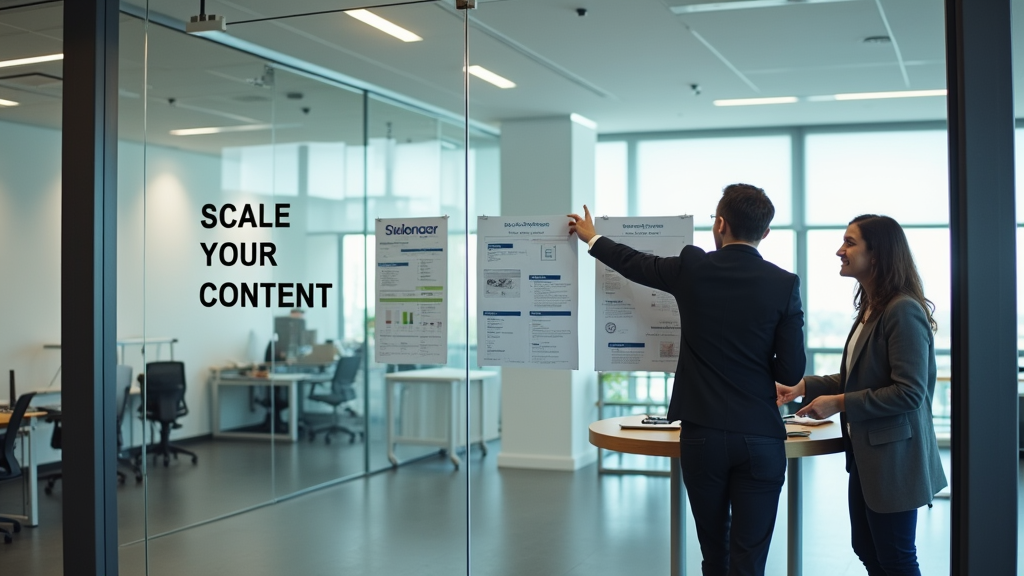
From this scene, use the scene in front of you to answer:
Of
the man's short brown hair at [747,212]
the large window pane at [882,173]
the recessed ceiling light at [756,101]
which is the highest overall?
the recessed ceiling light at [756,101]

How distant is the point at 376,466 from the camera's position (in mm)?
8219

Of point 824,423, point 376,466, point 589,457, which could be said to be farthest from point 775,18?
point 376,466

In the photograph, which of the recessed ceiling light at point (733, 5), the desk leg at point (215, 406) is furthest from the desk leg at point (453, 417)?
the recessed ceiling light at point (733, 5)

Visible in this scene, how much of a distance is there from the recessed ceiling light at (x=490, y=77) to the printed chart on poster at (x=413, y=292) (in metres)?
2.59

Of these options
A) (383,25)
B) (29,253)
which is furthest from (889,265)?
(29,253)

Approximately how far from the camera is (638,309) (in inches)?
161

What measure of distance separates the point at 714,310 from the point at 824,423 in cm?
115

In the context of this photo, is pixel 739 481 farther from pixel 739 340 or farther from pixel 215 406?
pixel 215 406

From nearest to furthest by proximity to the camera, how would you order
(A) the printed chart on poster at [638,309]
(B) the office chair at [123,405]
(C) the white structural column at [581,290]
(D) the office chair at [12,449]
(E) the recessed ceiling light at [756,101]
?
(A) the printed chart on poster at [638,309] → (D) the office chair at [12,449] → (B) the office chair at [123,405] → (E) the recessed ceiling light at [756,101] → (C) the white structural column at [581,290]

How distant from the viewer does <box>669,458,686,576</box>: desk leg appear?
394 cm

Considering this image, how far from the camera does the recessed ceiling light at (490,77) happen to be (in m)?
6.75

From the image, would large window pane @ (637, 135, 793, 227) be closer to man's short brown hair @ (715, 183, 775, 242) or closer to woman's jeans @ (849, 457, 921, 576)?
man's short brown hair @ (715, 183, 775, 242)

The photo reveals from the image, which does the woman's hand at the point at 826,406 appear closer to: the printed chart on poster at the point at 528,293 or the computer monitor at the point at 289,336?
the printed chart on poster at the point at 528,293

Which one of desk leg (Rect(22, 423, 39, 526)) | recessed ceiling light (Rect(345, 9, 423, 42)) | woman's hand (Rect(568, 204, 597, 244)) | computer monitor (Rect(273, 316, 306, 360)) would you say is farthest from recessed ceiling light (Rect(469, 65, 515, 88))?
desk leg (Rect(22, 423, 39, 526))
